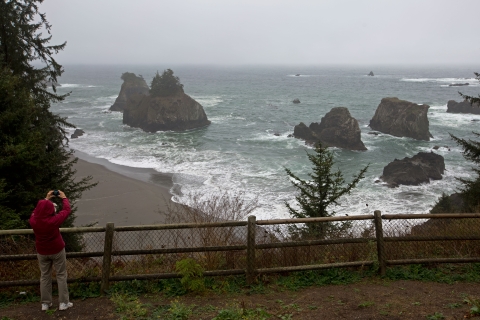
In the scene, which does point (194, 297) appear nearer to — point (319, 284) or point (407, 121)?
point (319, 284)

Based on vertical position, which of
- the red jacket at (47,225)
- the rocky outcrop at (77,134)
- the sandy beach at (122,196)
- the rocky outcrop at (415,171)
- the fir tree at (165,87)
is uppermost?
the fir tree at (165,87)

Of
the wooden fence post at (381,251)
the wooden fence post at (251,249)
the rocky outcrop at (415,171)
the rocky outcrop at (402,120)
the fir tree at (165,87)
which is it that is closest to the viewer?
the wooden fence post at (251,249)

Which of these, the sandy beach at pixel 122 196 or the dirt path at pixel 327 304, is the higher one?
the dirt path at pixel 327 304

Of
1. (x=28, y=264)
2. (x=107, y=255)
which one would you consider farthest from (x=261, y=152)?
(x=107, y=255)

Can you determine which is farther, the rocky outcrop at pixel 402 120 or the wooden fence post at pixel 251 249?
the rocky outcrop at pixel 402 120

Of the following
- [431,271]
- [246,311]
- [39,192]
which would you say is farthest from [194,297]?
[39,192]

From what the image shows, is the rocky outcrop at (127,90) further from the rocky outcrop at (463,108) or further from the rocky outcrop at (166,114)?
the rocky outcrop at (463,108)

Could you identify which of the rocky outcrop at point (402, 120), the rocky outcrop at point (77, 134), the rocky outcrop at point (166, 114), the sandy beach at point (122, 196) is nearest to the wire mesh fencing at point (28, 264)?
the sandy beach at point (122, 196)

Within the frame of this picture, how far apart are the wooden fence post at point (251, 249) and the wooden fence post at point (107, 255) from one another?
7.19 ft

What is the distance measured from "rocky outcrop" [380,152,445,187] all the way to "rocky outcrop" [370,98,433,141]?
16.3 meters

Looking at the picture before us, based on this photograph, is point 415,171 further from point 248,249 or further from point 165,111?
point 165,111

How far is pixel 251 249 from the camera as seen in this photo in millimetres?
6453

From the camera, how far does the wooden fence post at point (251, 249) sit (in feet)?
20.9

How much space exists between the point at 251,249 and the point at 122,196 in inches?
868
